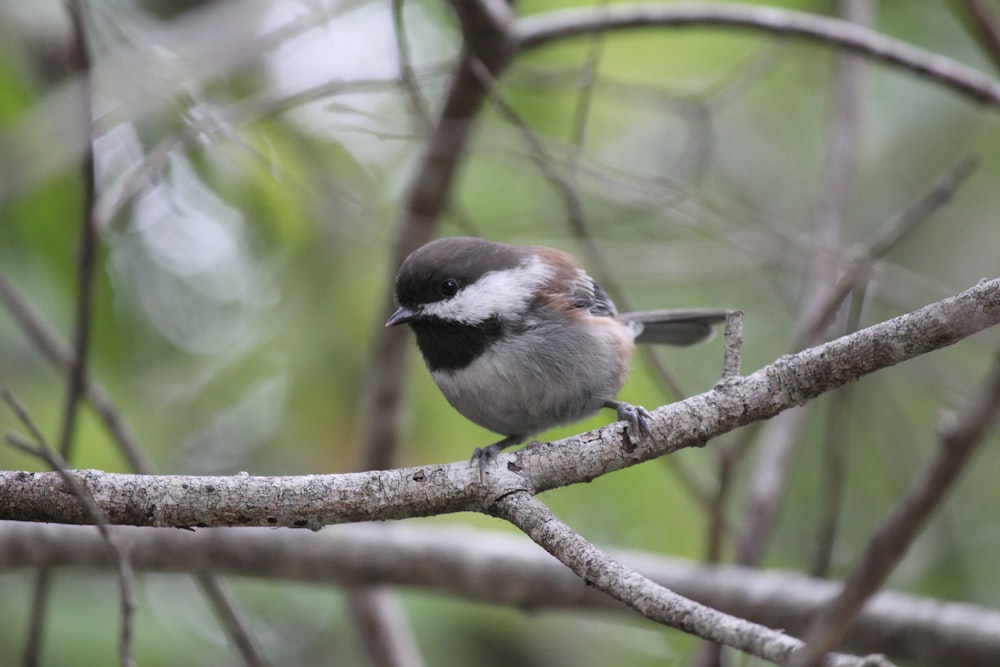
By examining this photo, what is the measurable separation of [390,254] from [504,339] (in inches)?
58.4

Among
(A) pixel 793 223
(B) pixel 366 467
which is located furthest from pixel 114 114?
(A) pixel 793 223

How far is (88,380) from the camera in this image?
Answer: 329cm

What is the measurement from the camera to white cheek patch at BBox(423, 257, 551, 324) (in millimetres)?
3146

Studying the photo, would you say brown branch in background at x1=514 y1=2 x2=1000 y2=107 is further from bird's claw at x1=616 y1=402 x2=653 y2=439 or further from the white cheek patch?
bird's claw at x1=616 y1=402 x2=653 y2=439

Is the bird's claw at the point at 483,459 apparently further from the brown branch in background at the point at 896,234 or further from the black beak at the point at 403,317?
the brown branch in background at the point at 896,234

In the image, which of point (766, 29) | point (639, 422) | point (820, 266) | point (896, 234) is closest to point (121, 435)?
point (639, 422)

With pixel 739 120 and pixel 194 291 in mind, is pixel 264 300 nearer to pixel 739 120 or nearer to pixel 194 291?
pixel 194 291

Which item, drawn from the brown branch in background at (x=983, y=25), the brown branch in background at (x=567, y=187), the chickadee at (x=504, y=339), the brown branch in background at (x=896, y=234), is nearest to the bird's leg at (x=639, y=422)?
the chickadee at (x=504, y=339)

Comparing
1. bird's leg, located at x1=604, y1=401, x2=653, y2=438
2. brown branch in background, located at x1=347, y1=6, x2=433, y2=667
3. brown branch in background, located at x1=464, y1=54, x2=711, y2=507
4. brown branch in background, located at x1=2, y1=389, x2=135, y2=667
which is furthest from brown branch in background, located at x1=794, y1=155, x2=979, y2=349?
brown branch in background, located at x1=2, y1=389, x2=135, y2=667

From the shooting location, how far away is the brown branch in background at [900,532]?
1.37 metres

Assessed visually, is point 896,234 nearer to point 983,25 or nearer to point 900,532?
point 983,25

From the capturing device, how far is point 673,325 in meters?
3.88

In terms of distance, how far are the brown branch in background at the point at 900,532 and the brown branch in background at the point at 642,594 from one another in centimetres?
7

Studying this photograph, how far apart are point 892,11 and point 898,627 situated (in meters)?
3.51
